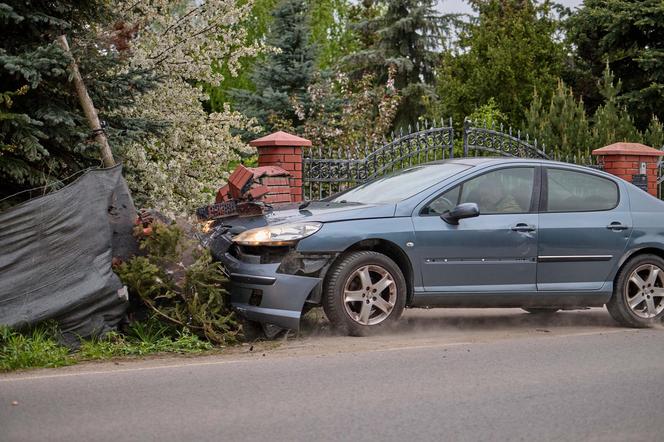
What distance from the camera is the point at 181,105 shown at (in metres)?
13.0

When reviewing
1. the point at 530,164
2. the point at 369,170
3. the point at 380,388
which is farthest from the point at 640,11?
the point at 380,388

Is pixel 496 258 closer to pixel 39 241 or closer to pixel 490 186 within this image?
pixel 490 186

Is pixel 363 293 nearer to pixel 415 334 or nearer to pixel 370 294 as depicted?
pixel 370 294

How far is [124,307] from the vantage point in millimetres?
7727

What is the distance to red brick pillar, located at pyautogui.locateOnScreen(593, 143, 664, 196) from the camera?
15375 millimetres

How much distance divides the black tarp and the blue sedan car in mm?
1010

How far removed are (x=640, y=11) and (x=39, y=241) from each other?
862 inches

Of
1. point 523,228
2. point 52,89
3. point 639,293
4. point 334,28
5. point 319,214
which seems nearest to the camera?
point 319,214

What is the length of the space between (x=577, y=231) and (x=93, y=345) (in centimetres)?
451

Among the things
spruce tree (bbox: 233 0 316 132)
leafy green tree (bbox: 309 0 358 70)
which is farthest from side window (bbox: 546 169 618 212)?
leafy green tree (bbox: 309 0 358 70)

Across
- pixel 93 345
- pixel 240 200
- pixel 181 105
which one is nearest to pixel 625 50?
pixel 181 105

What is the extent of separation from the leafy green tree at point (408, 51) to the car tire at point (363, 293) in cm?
2908

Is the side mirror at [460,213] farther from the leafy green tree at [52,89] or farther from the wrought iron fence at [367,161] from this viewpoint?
the wrought iron fence at [367,161]

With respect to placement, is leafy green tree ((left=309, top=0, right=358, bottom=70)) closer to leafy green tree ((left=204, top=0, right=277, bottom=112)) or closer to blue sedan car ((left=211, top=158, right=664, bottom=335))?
leafy green tree ((left=204, top=0, right=277, bottom=112))
